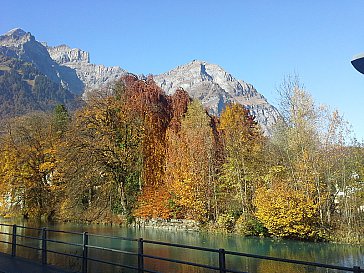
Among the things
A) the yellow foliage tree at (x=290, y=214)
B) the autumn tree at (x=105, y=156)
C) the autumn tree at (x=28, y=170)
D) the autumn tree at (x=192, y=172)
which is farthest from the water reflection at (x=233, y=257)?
the autumn tree at (x=28, y=170)

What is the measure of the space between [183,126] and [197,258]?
1943 cm

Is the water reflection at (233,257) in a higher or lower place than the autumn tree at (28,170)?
lower

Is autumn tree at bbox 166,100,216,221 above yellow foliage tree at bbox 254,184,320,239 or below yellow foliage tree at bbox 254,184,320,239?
above

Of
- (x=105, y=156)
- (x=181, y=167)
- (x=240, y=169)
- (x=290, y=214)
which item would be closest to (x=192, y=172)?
(x=181, y=167)

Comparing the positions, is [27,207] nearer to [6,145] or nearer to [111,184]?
[6,145]

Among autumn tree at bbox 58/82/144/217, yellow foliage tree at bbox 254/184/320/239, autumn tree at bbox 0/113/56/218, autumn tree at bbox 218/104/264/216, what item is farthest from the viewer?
autumn tree at bbox 0/113/56/218

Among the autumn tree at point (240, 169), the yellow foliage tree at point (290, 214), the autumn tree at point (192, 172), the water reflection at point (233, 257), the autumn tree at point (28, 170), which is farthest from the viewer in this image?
the autumn tree at point (28, 170)

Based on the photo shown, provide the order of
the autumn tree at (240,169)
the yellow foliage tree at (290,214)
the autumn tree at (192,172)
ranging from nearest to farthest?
1. the yellow foliage tree at (290,214)
2. the autumn tree at (240,169)
3. the autumn tree at (192,172)

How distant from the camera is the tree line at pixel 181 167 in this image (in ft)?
72.9

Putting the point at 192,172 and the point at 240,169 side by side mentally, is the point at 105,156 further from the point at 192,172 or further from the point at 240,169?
the point at 240,169

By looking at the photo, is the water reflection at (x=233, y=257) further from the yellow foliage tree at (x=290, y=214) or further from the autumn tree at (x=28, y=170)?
the autumn tree at (x=28, y=170)

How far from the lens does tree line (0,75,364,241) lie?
22.2 metres

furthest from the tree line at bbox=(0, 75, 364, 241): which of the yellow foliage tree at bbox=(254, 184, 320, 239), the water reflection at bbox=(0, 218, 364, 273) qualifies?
the water reflection at bbox=(0, 218, 364, 273)

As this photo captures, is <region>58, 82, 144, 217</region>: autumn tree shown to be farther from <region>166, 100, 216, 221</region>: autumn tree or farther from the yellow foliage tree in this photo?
the yellow foliage tree
